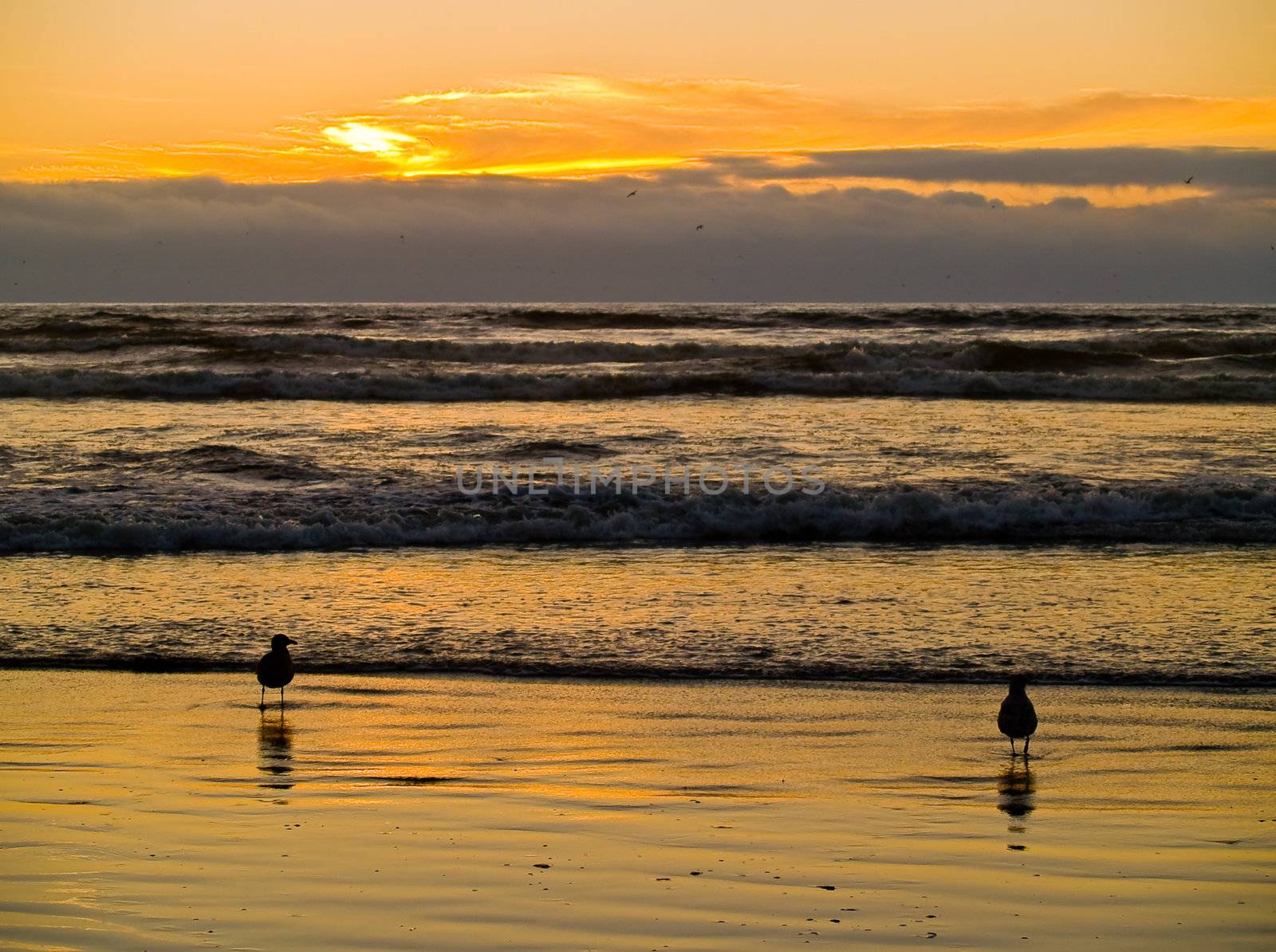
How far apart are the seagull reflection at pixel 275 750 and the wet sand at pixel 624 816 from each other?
0.02m

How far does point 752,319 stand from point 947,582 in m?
30.0

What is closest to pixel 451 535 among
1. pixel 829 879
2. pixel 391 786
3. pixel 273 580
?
pixel 273 580

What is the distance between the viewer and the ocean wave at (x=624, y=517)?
10812mm

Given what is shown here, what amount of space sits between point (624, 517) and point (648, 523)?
0.77ft

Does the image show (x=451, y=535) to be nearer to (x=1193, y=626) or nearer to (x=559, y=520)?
(x=559, y=520)

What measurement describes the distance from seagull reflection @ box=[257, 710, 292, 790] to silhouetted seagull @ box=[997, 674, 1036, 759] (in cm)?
321

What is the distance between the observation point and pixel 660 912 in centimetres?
386

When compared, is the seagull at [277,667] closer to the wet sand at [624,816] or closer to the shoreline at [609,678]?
the wet sand at [624,816]

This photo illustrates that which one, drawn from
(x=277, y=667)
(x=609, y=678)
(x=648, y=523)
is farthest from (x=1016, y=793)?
(x=648, y=523)

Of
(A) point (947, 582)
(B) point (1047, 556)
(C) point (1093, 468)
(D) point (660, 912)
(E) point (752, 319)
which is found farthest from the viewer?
(E) point (752, 319)

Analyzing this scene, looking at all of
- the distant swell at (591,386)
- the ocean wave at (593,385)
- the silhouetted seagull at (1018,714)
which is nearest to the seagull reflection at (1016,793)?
the silhouetted seagull at (1018,714)

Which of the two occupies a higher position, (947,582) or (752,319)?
(752,319)

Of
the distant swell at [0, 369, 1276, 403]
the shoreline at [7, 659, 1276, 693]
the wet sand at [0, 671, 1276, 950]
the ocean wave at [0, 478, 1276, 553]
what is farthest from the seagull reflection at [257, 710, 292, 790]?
the distant swell at [0, 369, 1276, 403]

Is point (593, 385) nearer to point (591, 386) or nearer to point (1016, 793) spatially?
point (591, 386)
